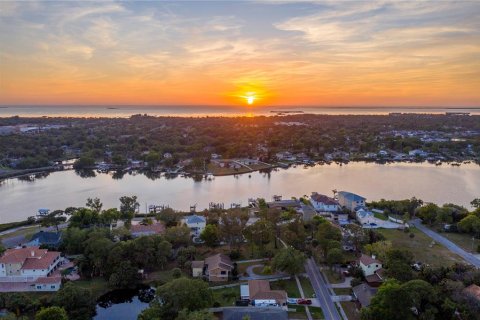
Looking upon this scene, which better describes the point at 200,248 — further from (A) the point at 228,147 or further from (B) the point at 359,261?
(A) the point at 228,147

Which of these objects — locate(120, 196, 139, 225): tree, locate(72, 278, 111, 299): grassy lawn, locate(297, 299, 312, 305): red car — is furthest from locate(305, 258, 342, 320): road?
locate(120, 196, 139, 225): tree

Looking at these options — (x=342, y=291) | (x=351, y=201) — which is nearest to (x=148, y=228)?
(x=342, y=291)

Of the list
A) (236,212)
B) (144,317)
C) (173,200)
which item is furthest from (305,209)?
(144,317)

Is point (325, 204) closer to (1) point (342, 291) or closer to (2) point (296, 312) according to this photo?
(1) point (342, 291)

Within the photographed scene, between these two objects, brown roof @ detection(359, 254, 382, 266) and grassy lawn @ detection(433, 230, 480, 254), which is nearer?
brown roof @ detection(359, 254, 382, 266)

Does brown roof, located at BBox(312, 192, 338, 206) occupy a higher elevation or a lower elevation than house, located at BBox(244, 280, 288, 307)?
higher

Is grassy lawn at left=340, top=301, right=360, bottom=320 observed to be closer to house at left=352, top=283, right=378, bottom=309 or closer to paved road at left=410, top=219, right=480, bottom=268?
house at left=352, top=283, right=378, bottom=309

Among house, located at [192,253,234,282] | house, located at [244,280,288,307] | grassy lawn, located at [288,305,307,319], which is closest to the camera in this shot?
grassy lawn, located at [288,305,307,319]
